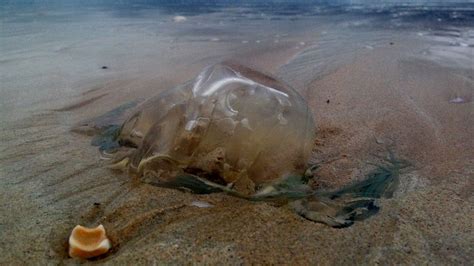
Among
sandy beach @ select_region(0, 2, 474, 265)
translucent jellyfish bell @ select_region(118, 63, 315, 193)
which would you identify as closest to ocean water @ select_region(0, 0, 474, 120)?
sandy beach @ select_region(0, 2, 474, 265)

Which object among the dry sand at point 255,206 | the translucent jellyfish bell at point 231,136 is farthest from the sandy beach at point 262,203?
the translucent jellyfish bell at point 231,136

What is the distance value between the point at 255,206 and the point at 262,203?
39 mm

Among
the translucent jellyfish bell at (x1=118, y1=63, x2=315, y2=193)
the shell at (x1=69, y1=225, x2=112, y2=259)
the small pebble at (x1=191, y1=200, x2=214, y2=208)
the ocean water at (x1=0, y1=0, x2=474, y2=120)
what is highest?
the translucent jellyfish bell at (x1=118, y1=63, x2=315, y2=193)

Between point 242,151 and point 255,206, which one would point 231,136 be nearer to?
point 242,151

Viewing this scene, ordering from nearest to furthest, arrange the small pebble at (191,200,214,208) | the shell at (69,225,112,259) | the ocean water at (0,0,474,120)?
the shell at (69,225,112,259) → the small pebble at (191,200,214,208) → the ocean water at (0,0,474,120)

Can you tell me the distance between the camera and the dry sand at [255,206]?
55.2 inches

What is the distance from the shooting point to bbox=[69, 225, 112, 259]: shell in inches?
53.8

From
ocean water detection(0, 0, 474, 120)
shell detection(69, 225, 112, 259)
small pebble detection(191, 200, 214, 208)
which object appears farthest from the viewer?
ocean water detection(0, 0, 474, 120)

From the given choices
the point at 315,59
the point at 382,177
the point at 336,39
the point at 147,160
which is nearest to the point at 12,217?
the point at 147,160

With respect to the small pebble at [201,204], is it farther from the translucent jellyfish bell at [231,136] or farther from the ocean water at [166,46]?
the ocean water at [166,46]

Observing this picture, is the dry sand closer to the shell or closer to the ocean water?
the shell

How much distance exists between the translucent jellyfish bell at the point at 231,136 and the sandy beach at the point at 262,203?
132 millimetres

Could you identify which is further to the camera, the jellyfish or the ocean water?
the ocean water

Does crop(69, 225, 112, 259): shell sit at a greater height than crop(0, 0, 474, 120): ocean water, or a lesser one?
greater
